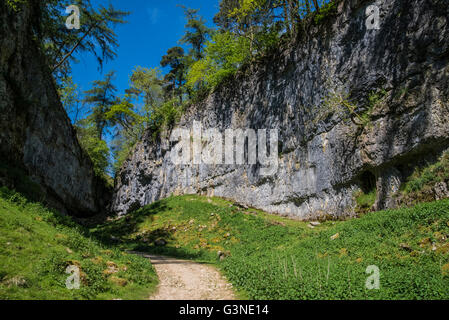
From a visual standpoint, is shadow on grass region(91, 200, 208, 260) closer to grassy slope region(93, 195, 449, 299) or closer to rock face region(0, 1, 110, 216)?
grassy slope region(93, 195, 449, 299)

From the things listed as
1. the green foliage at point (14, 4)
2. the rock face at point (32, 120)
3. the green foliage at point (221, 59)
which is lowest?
the rock face at point (32, 120)

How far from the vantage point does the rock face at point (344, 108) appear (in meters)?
11.9

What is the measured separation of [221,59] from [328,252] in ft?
79.1

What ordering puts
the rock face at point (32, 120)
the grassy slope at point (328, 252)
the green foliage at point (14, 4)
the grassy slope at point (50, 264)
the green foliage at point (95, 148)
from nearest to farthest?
the grassy slope at point (50, 264)
the grassy slope at point (328, 252)
the green foliage at point (14, 4)
the rock face at point (32, 120)
the green foliage at point (95, 148)

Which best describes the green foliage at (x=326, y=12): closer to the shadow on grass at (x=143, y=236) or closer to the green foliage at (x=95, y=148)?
the shadow on grass at (x=143, y=236)

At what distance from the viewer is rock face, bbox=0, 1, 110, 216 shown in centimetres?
1399

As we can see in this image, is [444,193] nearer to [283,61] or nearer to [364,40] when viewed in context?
[364,40]

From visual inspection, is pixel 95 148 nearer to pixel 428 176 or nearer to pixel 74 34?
pixel 74 34

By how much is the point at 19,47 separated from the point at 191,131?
17.4 m

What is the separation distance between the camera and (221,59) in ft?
94.2

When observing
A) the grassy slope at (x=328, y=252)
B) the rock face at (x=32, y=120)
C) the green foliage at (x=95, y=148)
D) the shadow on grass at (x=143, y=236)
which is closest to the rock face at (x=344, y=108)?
the grassy slope at (x=328, y=252)

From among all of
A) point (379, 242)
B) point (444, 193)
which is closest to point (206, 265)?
point (379, 242)

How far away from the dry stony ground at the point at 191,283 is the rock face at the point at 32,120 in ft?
26.1

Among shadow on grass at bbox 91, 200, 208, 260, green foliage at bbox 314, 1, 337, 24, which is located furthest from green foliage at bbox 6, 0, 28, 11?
green foliage at bbox 314, 1, 337, 24
